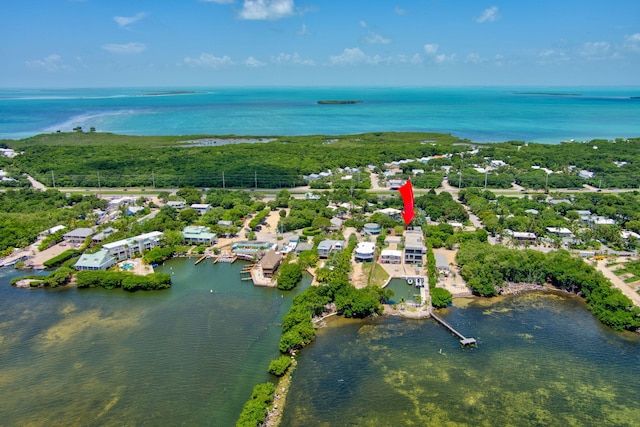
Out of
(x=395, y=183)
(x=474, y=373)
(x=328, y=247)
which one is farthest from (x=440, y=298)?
(x=395, y=183)

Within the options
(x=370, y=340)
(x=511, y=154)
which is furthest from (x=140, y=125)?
(x=370, y=340)

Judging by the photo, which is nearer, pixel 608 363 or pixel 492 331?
pixel 608 363

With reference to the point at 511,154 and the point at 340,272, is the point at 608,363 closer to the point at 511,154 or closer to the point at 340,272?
the point at 340,272

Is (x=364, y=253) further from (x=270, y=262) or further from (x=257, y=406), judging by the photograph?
(x=257, y=406)

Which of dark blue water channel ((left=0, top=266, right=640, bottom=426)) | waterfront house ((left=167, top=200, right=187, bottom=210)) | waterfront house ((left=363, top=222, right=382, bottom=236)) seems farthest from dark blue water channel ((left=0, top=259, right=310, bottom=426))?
waterfront house ((left=167, top=200, right=187, bottom=210))

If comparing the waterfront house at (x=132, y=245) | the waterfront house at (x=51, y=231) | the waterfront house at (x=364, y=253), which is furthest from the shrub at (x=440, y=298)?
the waterfront house at (x=51, y=231)

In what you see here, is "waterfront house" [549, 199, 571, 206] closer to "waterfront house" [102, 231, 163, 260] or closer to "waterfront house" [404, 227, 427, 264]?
"waterfront house" [404, 227, 427, 264]
